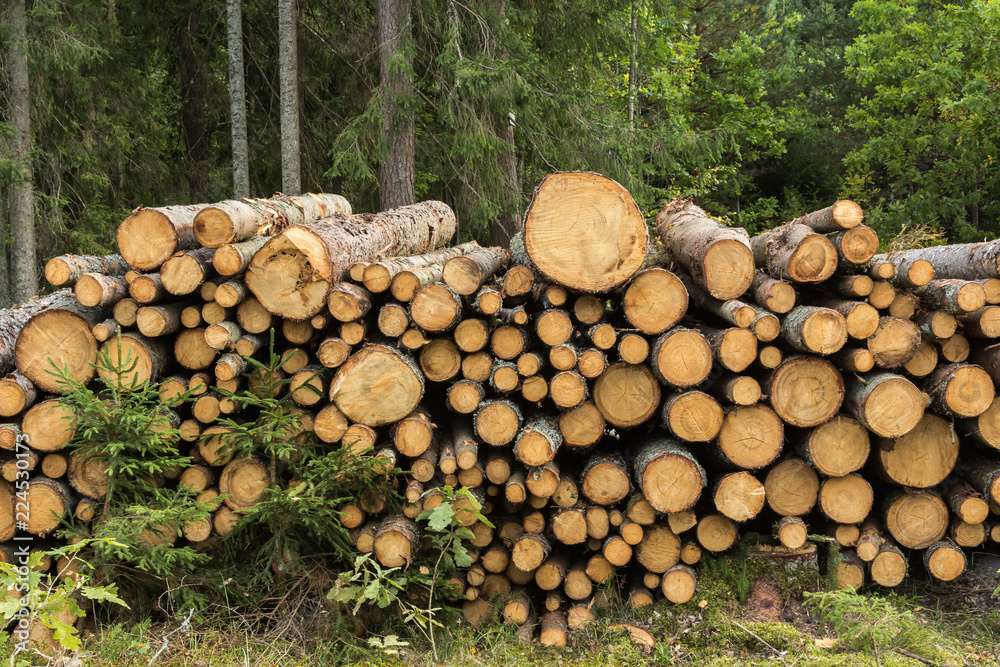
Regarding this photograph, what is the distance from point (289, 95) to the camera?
9.66 meters

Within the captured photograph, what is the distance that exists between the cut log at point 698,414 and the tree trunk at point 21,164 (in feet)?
29.8

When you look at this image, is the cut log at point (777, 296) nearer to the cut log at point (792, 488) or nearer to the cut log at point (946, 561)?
the cut log at point (792, 488)

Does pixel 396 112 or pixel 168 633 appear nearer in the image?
pixel 168 633

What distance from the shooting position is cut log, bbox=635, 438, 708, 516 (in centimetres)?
381

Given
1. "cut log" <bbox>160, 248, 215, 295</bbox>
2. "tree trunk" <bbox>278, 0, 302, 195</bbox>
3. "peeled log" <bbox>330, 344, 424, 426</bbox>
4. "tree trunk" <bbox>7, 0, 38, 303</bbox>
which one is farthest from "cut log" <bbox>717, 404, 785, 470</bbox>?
"tree trunk" <bbox>7, 0, 38, 303</bbox>

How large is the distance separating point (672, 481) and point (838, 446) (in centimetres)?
99

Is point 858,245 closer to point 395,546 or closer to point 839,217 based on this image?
point 839,217

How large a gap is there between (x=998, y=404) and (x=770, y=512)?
1421 millimetres

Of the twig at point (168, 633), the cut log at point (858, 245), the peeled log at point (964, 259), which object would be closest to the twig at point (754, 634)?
the cut log at point (858, 245)

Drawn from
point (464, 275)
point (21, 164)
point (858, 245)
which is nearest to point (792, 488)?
point (858, 245)

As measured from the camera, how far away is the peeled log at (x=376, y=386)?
3871mm

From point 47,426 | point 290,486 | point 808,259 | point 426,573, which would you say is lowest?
point 426,573

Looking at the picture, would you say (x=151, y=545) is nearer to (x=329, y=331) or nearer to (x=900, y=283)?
(x=329, y=331)

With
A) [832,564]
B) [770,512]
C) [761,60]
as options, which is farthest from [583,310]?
[761,60]
